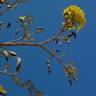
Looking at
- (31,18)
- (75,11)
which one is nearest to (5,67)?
(31,18)

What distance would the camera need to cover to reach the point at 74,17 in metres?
0.64

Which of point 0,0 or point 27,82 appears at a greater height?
point 0,0

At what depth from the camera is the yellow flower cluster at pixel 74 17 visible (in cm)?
63

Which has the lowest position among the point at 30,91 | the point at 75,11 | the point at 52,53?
the point at 30,91

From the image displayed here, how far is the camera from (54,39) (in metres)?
0.68

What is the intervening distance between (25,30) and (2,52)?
0.83ft

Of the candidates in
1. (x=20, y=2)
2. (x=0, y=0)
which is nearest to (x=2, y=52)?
(x=0, y=0)

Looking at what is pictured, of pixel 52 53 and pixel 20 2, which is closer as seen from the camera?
pixel 52 53

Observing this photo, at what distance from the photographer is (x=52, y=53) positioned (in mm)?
645

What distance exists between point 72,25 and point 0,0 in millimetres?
210

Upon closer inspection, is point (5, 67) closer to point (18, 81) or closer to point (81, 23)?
point (18, 81)

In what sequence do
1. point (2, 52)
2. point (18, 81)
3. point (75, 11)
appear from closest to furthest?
1. point (2, 52)
2. point (75, 11)
3. point (18, 81)

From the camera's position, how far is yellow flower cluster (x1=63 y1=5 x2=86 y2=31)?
625 millimetres

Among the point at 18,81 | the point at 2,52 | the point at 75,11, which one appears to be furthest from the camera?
the point at 18,81
